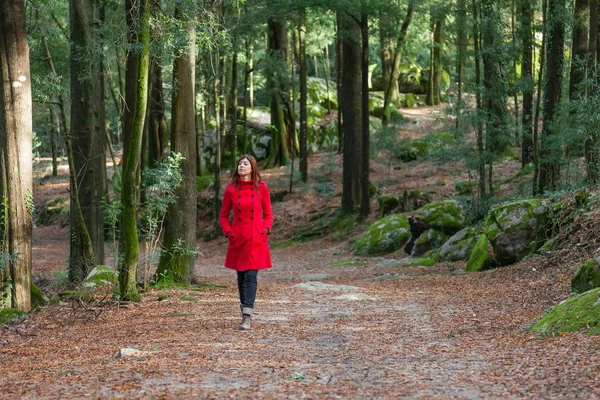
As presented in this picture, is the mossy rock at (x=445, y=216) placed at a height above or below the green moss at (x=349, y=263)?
above

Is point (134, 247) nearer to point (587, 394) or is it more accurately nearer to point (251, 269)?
point (251, 269)

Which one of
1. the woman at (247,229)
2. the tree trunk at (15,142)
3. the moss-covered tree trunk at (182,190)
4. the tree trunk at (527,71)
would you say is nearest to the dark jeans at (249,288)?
the woman at (247,229)

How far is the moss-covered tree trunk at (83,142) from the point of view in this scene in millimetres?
13828

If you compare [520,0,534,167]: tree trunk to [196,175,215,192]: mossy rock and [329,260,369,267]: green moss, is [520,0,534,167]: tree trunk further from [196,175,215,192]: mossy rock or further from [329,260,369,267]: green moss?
[196,175,215,192]: mossy rock

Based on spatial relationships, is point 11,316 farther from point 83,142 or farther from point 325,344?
point 83,142

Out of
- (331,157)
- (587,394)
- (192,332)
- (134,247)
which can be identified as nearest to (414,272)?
(134,247)

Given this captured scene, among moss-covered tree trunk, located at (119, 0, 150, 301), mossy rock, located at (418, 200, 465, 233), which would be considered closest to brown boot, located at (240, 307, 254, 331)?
moss-covered tree trunk, located at (119, 0, 150, 301)

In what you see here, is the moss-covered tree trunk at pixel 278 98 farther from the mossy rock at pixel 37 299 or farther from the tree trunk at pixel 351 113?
the mossy rock at pixel 37 299

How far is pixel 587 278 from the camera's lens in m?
8.68

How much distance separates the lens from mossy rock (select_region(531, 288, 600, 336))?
6.69m

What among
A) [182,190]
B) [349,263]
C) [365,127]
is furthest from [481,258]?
[365,127]

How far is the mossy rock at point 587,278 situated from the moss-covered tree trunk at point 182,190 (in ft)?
19.9

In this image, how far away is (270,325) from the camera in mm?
8406

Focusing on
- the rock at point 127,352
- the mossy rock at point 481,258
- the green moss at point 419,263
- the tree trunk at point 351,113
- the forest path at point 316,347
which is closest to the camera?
the forest path at point 316,347
